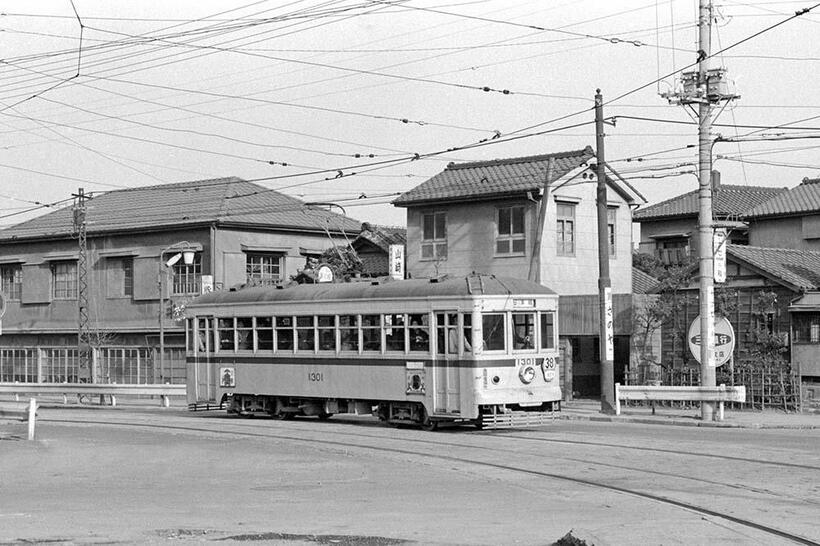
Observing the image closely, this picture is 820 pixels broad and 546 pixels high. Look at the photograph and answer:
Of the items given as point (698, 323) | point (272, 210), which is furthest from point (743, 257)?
point (272, 210)

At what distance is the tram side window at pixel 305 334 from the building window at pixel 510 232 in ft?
48.5

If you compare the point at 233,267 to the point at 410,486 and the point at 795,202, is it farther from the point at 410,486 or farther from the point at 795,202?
the point at 410,486

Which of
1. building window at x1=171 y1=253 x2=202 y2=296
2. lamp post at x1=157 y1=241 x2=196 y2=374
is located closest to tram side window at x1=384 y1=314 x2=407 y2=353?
lamp post at x1=157 y1=241 x2=196 y2=374

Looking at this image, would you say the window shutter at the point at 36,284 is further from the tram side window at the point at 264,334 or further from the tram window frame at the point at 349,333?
the tram window frame at the point at 349,333

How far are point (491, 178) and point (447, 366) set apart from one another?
63.1ft

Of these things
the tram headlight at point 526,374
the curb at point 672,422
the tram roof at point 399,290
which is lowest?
the curb at point 672,422

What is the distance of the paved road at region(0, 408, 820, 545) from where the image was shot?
11.8 m

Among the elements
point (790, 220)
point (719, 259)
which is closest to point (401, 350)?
point (719, 259)

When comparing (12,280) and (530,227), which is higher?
(530,227)

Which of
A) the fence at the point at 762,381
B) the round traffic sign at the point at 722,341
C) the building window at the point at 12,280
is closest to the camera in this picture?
the round traffic sign at the point at 722,341

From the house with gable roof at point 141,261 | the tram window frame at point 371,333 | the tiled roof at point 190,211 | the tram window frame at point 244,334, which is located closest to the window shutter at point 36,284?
the house with gable roof at point 141,261

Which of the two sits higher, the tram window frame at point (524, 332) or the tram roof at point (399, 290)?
the tram roof at point (399, 290)

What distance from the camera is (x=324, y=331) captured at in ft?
90.2

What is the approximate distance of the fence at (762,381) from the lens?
3153 centimetres
